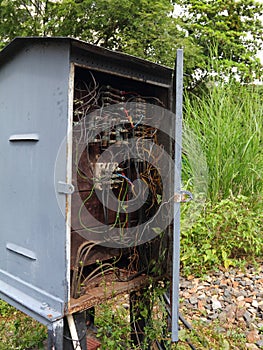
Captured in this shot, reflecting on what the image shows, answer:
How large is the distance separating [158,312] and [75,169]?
4.28ft

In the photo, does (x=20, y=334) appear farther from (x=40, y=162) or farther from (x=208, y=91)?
(x=208, y=91)

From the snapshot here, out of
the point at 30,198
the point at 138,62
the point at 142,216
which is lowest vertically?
the point at 142,216

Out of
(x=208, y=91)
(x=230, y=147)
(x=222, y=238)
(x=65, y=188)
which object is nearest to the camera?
(x=65, y=188)

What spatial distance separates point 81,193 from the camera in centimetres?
188

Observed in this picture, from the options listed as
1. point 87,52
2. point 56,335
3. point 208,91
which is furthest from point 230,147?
point 56,335

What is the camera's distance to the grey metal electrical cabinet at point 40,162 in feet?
5.24

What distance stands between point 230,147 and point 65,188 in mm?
3043

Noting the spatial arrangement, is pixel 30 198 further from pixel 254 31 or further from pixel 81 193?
pixel 254 31

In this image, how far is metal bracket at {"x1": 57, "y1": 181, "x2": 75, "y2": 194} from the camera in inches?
61.5

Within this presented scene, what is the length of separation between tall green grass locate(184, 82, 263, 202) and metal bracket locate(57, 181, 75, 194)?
111 inches

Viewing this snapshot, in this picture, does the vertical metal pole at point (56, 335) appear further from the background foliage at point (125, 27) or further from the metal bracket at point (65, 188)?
the background foliage at point (125, 27)

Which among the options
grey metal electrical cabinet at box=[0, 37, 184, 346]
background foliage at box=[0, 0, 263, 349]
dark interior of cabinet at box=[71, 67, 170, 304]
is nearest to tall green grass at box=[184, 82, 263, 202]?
background foliage at box=[0, 0, 263, 349]

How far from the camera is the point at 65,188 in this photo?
1.58 meters

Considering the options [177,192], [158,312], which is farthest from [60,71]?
[158,312]
